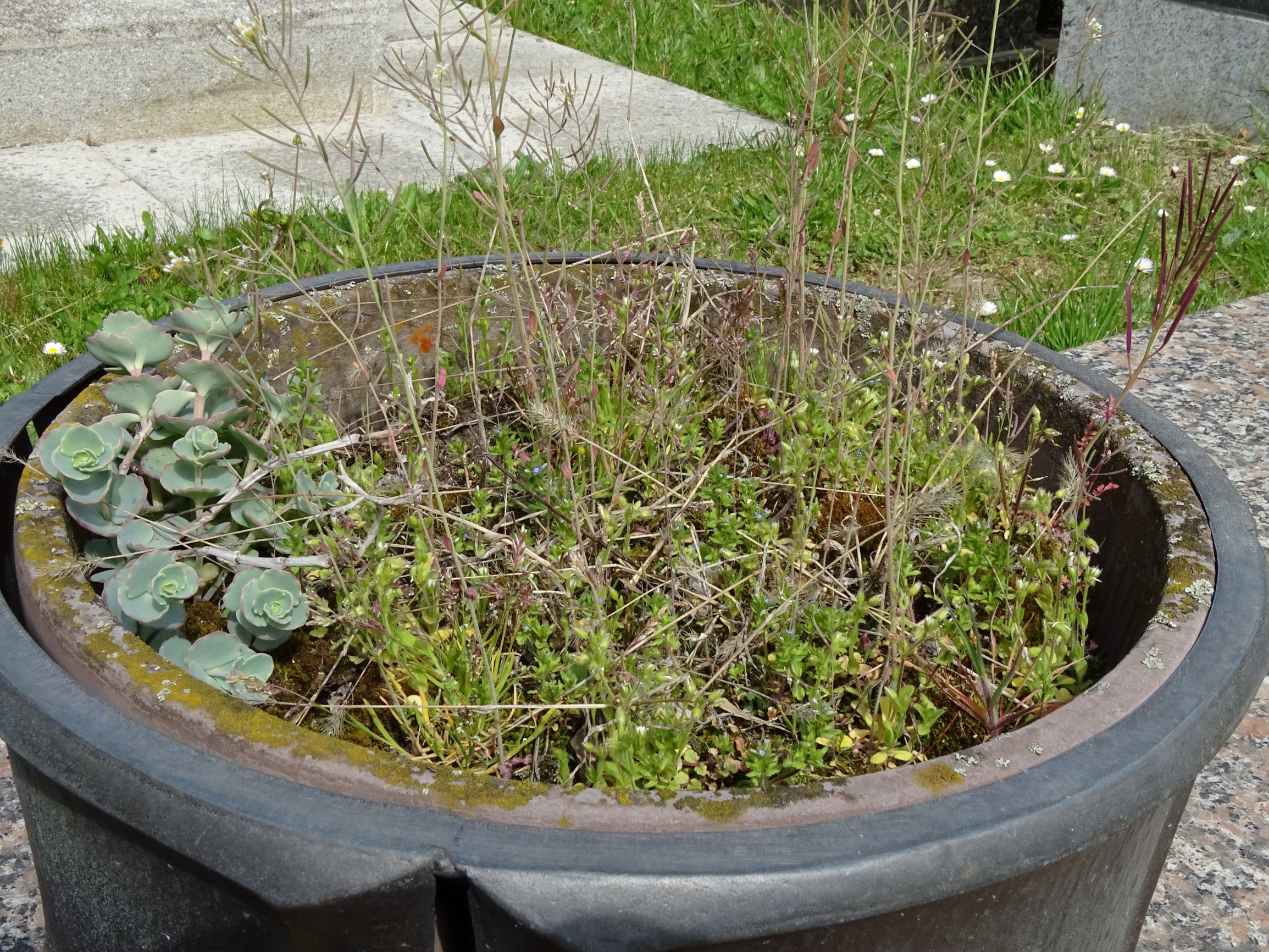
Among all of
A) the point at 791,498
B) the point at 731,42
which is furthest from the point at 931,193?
the point at 731,42

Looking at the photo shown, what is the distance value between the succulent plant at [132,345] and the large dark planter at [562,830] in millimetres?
329

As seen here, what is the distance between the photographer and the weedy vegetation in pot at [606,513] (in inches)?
49.5

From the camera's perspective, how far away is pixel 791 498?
1.64 meters

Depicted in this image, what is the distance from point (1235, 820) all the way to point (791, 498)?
0.88 meters

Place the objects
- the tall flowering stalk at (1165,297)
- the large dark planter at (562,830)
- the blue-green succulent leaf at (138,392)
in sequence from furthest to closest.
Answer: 1. the blue-green succulent leaf at (138,392)
2. the tall flowering stalk at (1165,297)
3. the large dark planter at (562,830)

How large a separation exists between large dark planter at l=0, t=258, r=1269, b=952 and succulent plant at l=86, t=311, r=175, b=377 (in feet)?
1.08

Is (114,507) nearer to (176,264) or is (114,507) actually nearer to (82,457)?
(82,457)

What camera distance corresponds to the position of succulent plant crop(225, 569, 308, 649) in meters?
1.29

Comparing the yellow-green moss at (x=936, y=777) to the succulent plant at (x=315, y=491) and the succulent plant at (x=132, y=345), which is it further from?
the succulent plant at (x=132, y=345)

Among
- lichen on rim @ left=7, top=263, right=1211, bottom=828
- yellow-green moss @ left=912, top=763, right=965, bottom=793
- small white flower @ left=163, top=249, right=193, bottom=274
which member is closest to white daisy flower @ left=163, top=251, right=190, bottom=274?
small white flower @ left=163, top=249, right=193, bottom=274

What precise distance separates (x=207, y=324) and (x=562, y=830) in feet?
2.77

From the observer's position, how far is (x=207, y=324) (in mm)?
1423

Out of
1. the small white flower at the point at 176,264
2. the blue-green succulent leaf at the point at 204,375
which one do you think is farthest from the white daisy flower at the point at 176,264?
the blue-green succulent leaf at the point at 204,375

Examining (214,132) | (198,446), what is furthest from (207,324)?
(214,132)
